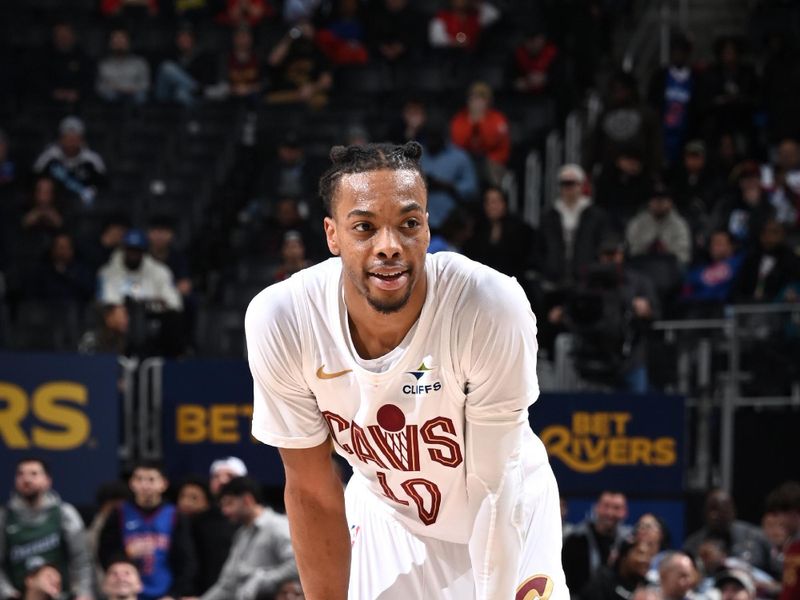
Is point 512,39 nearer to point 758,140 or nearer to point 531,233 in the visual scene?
point 758,140

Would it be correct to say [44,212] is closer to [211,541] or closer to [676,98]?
[211,541]

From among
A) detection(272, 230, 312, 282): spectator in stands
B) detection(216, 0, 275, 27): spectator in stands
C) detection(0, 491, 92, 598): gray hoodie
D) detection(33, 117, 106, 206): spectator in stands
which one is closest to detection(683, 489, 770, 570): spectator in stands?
detection(272, 230, 312, 282): spectator in stands

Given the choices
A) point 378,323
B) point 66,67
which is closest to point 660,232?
point 66,67

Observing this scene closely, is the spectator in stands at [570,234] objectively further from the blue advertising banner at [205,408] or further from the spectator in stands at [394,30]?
the spectator in stands at [394,30]

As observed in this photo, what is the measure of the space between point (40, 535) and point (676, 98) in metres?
8.34

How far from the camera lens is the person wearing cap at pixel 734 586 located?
9336 mm

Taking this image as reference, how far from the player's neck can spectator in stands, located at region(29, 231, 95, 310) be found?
8.61 metres

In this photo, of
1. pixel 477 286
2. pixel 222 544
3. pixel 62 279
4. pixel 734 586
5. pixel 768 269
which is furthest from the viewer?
pixel 62 279

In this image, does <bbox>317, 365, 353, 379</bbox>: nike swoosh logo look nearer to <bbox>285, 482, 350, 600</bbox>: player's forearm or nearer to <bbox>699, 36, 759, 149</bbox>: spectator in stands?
<bbox>285, 482, 350, 600</bbox>: player's forearm

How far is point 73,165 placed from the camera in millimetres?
14875

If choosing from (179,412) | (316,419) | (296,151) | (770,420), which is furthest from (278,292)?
(296,151)

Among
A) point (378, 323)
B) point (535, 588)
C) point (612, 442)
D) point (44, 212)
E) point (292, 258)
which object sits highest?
point (44, 212)

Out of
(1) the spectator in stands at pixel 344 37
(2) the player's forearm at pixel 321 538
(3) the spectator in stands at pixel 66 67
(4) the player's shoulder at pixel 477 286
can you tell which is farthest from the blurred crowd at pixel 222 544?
(1) the spectator in stands at pixel 344 37

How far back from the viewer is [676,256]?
43.5 feet
